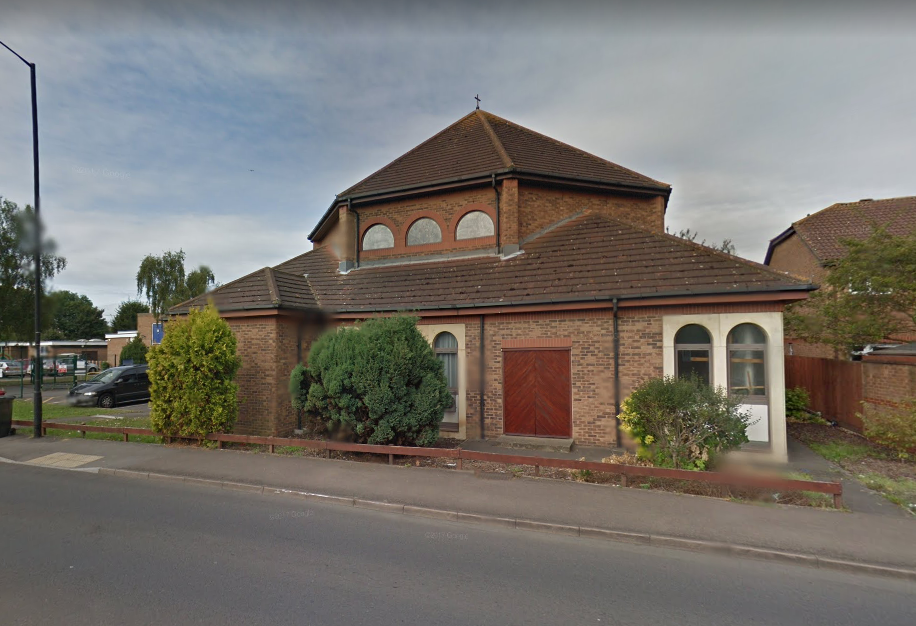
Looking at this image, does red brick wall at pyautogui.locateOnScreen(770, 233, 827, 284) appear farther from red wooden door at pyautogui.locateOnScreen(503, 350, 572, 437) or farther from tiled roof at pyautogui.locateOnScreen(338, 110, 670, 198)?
red wooden door at pyautogui.locateOnScreen(503, 350, 572, 437)

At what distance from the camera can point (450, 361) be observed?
11.8m

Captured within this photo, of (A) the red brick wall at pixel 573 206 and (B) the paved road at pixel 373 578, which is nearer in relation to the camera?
(B) the paved road at pixel 373 578

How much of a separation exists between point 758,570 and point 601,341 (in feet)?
19.2

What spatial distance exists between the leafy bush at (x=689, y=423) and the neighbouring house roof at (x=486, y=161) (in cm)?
770

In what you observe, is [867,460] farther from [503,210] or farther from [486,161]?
[486,161]

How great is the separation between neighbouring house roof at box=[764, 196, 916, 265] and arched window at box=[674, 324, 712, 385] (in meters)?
16.2

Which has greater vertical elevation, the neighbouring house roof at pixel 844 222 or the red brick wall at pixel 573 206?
the neighbouring house roof at pixel 844 222

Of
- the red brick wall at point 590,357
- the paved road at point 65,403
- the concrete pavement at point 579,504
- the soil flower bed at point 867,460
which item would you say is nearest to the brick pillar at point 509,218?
the red brick wall at point 590,357

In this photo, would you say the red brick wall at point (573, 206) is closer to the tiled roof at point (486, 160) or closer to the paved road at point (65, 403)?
the tiled roof at point (486, 160)

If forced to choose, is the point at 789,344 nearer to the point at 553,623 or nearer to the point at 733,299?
the point at 733,299

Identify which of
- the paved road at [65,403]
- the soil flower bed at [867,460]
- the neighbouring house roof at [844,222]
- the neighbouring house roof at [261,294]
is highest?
the neighbouring house roof at [844,222]

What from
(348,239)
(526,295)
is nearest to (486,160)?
(348,239)

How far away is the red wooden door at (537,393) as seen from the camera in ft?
34.6

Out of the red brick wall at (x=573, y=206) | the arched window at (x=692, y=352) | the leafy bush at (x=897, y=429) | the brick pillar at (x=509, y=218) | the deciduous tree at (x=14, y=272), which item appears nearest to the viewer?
the leafy bush at (x=897, y=429)
